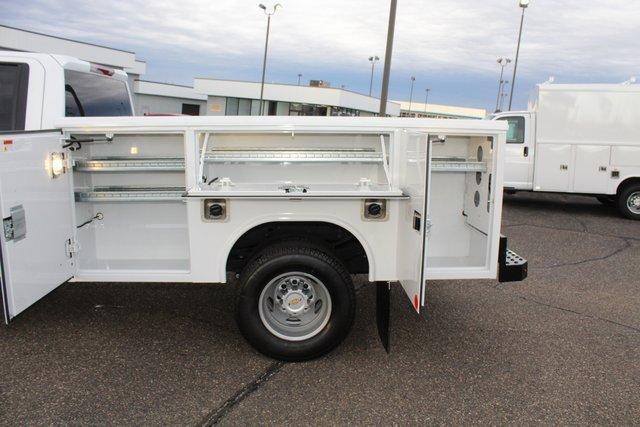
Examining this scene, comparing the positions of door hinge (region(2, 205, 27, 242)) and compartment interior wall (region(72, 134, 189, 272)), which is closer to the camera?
door hinge (region(2, 205, 27, 242))

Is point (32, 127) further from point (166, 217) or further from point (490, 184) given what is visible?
point (490, 184)

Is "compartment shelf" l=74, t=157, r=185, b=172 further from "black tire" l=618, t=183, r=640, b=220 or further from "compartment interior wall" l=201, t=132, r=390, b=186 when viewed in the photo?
"black tire" l=618, t=183, r=640, b=220

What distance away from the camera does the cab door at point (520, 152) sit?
11.2m

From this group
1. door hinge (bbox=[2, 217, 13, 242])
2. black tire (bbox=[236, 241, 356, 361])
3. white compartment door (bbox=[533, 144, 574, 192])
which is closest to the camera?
door hinge (bbox=[2, 217, 13, 242])

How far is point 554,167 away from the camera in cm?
1102

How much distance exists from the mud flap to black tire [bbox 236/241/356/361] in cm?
25

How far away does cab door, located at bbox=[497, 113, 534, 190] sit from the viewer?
11.2 meters

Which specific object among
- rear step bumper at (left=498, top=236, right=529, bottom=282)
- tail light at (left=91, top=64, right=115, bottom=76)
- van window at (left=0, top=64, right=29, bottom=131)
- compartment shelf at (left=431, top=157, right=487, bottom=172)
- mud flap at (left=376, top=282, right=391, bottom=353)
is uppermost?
tail light at (left=91, top=64, right=115, bottom=76)

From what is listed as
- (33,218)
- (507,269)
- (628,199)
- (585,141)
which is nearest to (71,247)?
(33,218)

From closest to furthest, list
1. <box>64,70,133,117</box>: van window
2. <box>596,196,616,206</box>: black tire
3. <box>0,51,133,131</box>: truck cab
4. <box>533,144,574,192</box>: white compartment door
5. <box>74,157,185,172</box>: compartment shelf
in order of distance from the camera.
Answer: <box>0,51,133,131</box>: truck cab → <box>74,157,185,172</box>: compartment shelf → <box>64,70,133,117</box>: van window → <box>533,144,574,192</box>: white compartment door → <box>596,196,616,206</box>: black tire

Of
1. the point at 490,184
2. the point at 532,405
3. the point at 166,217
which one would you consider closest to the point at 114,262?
the point at 166,217

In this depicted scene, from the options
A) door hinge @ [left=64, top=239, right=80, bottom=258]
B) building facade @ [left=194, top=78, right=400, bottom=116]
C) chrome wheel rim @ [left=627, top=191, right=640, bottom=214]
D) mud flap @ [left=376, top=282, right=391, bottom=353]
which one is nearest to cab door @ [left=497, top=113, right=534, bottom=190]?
chrome wheel rim @ [left=627, top=191, right=640, bottom=214]

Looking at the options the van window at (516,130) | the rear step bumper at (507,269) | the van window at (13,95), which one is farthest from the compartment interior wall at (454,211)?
the van window at (516,130)

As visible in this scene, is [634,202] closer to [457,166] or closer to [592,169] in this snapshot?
[592,169]
